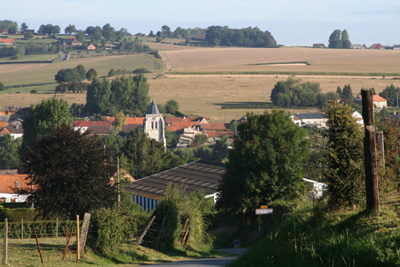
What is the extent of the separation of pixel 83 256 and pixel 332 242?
37.8 feet

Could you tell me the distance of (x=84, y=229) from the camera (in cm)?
2148

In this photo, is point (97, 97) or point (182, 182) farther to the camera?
point (97, 97)

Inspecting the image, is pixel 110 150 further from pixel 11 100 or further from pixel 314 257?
pixel 11 100

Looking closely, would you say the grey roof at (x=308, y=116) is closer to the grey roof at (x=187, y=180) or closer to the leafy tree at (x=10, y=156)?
the leafy tree at (x=10, y=156)

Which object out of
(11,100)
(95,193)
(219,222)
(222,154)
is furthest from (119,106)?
(95,193)

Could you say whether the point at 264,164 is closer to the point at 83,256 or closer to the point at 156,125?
the point at 83,256

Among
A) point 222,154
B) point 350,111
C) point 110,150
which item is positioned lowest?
point 222,154

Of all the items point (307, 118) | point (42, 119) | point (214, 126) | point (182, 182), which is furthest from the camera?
point (214, 126)

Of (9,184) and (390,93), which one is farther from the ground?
(390,93)

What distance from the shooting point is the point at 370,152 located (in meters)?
12.4

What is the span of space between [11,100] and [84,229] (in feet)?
555

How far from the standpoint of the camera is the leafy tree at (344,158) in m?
13.9

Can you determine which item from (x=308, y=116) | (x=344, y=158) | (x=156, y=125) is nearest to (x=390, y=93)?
(x=308, y=116)

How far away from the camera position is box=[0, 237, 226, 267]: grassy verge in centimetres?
1994
